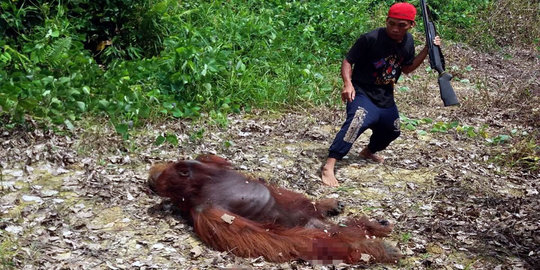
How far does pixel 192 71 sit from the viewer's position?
5445 millimetres

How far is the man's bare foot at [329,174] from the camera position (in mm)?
4230

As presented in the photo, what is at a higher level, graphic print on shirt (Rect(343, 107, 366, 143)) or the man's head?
the man's head

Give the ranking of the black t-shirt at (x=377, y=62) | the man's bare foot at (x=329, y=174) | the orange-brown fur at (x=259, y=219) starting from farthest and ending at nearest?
the black t-shirt at (x=377, y=62)
the man's bare foot at (x=329, y=174)
the orange-brown fur at (x=259, y=219)

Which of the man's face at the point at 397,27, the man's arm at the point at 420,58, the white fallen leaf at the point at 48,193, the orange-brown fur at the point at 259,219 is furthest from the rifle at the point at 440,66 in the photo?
the white fallen leaf at the point at 48,193

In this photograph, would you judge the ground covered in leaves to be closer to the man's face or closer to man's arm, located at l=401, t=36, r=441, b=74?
man's arm, located at l=401, t=36, r=441, b=74

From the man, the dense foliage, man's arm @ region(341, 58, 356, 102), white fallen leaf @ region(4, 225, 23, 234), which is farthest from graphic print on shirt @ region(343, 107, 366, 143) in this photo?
white fallen leaf @ region(4, 225, 23, 234)

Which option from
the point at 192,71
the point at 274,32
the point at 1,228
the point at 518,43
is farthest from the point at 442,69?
the point at 518,43

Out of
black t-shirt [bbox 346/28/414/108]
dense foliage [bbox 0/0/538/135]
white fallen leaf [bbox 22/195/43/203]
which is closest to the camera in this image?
white fallen leaf [bbox 22/195/43/203]

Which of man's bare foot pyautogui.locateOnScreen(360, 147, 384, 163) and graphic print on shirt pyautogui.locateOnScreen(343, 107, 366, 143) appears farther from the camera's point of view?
man's bare foot pyautogui.locateOnScreen(360, 147, 384, 163)

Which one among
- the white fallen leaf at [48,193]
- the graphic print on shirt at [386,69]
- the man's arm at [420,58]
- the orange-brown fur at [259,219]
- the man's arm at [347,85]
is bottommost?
the white fallen leaf at [48,193]

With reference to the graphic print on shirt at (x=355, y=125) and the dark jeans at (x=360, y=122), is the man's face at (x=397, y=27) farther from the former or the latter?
the graphic print on shirt at (x=355, y=125)

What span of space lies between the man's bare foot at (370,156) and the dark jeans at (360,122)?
0.91 feet

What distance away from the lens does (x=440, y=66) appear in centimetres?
461

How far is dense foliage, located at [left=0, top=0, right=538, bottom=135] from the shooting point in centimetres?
471
